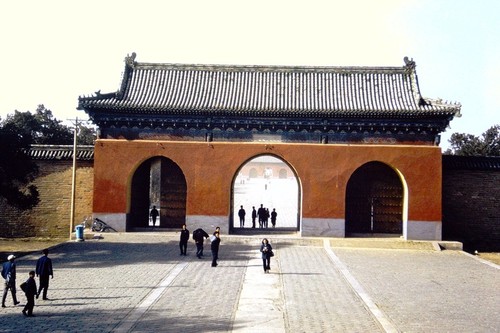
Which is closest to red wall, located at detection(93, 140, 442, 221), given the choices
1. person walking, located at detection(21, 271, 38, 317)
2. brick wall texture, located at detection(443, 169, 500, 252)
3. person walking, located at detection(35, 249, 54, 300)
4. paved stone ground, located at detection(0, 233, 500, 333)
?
brick wall texture, located at detection(443, 169, 500, 252)

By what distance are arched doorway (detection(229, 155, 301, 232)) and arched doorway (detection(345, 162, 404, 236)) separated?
2394mm

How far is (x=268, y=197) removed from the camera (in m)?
45.8

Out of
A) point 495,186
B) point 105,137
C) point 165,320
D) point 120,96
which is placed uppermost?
point 120,96

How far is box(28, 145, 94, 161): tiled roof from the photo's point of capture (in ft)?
66.2

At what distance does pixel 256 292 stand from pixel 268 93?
11.8 meters

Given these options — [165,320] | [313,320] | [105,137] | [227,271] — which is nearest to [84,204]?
[105,137]

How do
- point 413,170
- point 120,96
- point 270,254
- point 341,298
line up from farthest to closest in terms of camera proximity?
1. point 120,96
2. point 413,170
3. point 270,254
4. point 341,298

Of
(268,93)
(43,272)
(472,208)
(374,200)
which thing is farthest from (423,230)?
(43,272)

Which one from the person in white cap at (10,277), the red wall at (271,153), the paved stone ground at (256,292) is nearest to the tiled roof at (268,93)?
the red wall at (271,153)

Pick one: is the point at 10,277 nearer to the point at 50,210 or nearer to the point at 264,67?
the point at 50,210

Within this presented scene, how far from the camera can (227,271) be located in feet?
41.9

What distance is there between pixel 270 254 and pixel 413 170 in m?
9.12

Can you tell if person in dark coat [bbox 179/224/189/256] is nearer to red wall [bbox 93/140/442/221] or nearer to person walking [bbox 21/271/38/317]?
red wall [bbox 93/140/442/221]

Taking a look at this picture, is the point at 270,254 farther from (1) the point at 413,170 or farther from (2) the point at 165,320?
(1) the point at 413,170
